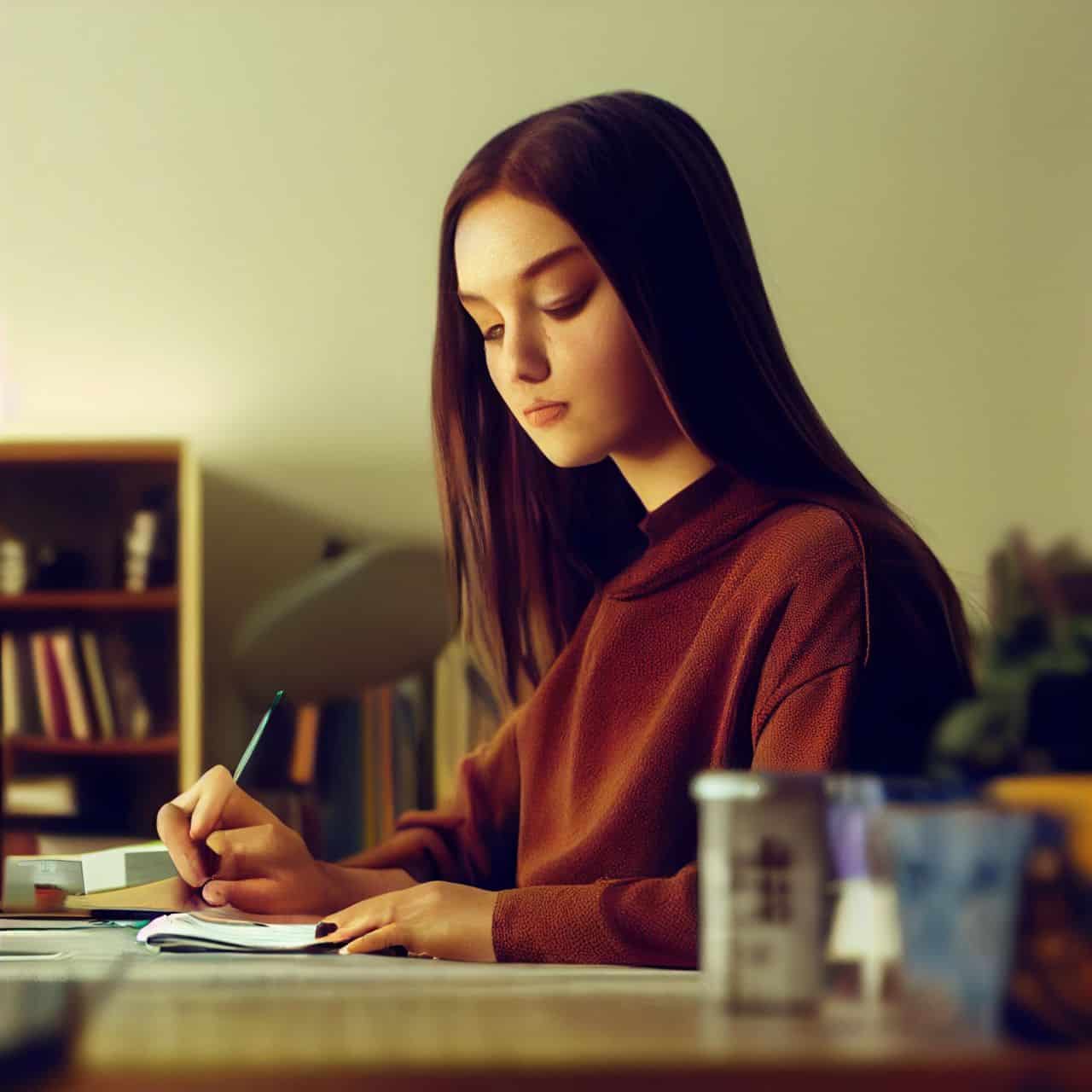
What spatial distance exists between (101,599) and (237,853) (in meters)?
1.87

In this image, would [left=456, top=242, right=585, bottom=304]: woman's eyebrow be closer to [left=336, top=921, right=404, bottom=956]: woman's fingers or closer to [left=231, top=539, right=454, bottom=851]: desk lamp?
[left=336, top=921, right=404, bottom=956]: woman's fingers

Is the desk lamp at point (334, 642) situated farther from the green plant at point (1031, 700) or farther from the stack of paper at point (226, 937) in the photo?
the green plant at point (1031, 700)

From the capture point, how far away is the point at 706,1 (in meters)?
3.51

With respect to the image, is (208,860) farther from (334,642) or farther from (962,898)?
(334,642)

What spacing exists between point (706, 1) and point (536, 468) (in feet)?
7.99

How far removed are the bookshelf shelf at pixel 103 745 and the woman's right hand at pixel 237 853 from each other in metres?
1.78

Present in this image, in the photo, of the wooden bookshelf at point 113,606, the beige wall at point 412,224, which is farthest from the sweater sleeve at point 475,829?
the beige wall at point 412,224

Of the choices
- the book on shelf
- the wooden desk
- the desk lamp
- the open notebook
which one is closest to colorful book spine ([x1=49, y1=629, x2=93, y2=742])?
the book on shelf

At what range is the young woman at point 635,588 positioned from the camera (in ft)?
3.26

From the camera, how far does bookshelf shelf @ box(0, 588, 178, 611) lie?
293 centimetres

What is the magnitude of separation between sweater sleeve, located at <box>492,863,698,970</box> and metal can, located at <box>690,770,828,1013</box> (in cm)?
37

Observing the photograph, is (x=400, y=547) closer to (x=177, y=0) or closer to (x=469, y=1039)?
(x=177, y=0)

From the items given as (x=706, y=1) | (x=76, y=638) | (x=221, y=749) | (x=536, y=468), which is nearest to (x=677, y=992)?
(x=536, y=468)

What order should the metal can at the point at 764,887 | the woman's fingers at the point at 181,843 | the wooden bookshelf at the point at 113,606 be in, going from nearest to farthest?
1. the metal can at the point at 764,887
2. the woman's fingers at the point at 181,843
3. the wooden bookshelf at the point at 113,606
